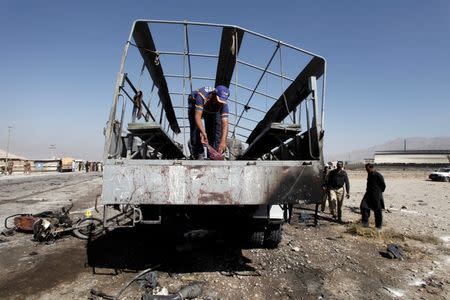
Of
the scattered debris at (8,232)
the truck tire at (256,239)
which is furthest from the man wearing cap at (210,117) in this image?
the scattered debris at (8,232)

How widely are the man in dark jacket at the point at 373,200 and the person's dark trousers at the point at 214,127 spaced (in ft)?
13.6

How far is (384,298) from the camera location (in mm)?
3938

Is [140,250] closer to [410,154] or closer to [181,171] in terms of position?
Result: [181,171]

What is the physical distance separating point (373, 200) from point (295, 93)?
12.2ft

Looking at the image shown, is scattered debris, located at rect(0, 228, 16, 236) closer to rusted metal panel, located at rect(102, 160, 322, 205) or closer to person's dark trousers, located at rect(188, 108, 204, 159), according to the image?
person's dark trousers, located at rect(188, 108, 204, 159)

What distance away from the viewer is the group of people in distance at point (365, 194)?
7.82 m

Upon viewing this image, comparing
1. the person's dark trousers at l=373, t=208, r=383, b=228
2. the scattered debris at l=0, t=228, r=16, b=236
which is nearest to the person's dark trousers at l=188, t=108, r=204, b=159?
the scattered debris at l=0, t=228, r=16, b=236

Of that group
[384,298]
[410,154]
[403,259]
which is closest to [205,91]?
[384,298]

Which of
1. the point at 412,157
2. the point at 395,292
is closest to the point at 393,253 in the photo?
the point at 395,292

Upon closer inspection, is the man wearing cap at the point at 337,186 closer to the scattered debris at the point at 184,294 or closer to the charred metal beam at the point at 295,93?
the charred metal beam at the point at 295,93

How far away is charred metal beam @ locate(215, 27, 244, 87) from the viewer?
199 inches

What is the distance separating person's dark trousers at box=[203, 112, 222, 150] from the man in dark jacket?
4.14m

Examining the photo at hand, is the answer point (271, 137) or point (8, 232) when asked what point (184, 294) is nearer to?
point (271, 137)

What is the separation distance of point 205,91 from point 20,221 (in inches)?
184
